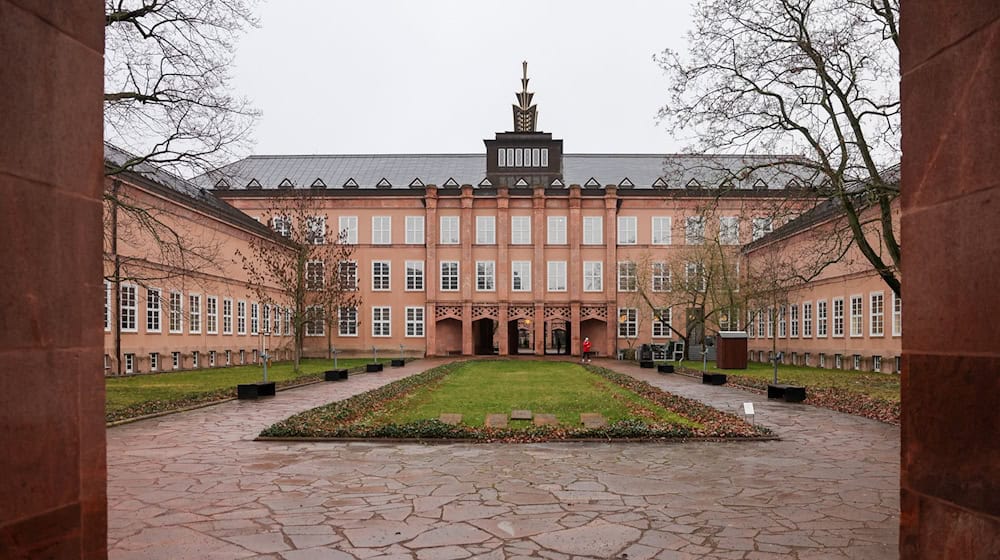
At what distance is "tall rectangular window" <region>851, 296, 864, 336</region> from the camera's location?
112 ft

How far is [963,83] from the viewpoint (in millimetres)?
4172

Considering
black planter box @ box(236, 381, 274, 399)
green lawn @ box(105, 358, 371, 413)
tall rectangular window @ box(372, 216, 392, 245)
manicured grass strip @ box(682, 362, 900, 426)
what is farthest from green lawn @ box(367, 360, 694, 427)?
tall rectangular window @ box(372, 216, 392, 245)

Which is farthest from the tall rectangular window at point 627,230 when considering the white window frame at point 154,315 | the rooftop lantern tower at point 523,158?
the white window frame at point 154,315

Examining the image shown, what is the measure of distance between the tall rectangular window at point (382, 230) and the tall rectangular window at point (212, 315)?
16.5m

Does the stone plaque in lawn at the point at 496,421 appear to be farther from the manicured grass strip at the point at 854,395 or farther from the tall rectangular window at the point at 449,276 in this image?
the tall rectangular window at the point at 449,276

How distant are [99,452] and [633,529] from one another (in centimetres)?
436

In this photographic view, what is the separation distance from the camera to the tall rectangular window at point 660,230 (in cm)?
5384

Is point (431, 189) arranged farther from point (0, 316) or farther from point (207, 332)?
point (0, 316)

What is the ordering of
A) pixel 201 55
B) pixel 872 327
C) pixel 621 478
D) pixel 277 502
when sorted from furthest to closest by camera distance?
1. pixel 872 327
2. pixel 201 55
3. pixel 621 478
4. pixel 277 502

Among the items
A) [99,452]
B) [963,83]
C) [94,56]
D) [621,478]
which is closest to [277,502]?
[99,452]

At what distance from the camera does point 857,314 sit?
3478cm

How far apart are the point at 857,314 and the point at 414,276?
30444 mm

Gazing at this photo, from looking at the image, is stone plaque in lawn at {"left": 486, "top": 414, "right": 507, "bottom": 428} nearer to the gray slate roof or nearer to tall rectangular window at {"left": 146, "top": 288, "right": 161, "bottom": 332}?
tall rectangular window at {"left": 146, "top": 288, "right": 161, "bottom": 332}

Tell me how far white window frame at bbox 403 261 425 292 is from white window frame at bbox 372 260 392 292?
1252 mm
